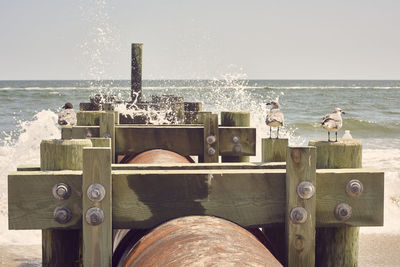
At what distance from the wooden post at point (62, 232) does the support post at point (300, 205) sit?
3.22 ft

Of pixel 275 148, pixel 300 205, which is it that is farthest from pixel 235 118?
pixel 300 205

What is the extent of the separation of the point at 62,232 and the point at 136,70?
29.6ft

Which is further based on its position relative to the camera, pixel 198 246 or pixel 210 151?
pixel 210 151

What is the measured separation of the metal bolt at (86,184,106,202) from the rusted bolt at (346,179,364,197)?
1.15 m

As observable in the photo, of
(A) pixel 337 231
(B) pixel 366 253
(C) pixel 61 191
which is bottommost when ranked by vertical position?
(B) pixel 366 253

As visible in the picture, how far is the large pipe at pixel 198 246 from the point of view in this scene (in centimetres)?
184

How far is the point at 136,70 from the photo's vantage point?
11562 millimetres

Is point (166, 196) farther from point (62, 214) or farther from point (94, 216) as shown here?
point (62, 214)

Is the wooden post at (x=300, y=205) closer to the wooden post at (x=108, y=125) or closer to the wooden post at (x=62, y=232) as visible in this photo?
the wooden post at (x=62, y=232)

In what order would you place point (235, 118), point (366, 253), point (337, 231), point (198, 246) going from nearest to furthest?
point (198, 246), point (337, 231), point (235, 118), point (366, 253)

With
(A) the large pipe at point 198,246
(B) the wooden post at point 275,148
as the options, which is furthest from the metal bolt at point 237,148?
(A) the large pipe at point 198,246

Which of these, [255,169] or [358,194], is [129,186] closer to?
[255,169]

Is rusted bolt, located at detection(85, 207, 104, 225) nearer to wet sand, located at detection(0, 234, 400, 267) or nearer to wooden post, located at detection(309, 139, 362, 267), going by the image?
wooden post, located at detection(309, 139, 362, 267)

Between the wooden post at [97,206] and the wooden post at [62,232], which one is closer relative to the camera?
the wooden post at [97,206]
